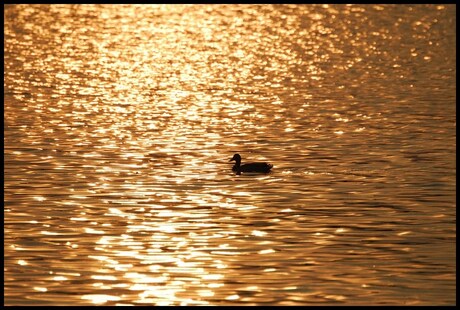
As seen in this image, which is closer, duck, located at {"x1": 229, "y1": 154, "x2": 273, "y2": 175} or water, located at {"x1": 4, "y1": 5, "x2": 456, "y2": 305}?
water, located at {"x1": 4, "y1": 5, "x2": 456, "y2": 305}

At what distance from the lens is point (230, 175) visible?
35.1 meters

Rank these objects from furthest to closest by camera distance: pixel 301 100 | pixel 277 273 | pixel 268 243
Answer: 1. pixel 301 100
2. pixel 268 243
3. pixel 277 273

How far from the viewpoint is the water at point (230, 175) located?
970 inches

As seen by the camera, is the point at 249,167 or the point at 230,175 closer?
the point at 249,167

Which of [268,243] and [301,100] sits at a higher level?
[301,100]

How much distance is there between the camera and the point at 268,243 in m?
27.2

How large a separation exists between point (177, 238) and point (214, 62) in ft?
123

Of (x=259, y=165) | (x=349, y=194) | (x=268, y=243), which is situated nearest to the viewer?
(x=268, y=243)

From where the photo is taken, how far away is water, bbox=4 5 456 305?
2464cm

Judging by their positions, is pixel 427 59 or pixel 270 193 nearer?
pixel 270 193

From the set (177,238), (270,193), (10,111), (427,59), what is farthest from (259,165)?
(427,59)

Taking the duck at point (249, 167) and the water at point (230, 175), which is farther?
the duck at point (249, 167)

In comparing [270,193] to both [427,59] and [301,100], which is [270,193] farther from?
[427,59]

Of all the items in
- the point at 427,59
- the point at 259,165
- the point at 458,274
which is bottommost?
the point at 458,274
